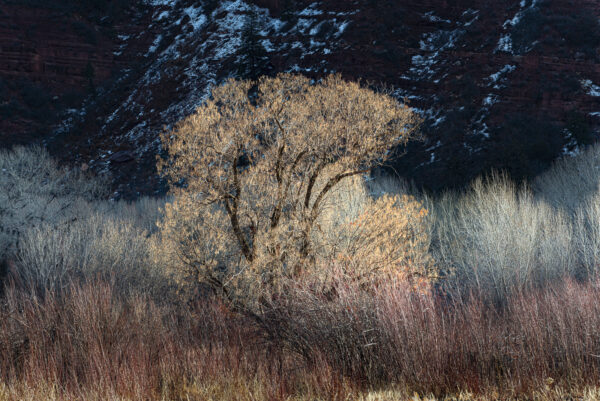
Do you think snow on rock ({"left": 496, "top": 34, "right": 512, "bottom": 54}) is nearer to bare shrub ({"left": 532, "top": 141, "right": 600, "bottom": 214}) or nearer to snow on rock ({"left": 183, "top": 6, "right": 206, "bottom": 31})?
bare shrub ({"left": 532, "top": 141, "right": 600, "bottom": 214})

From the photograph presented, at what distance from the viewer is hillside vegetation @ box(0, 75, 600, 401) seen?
345 inches

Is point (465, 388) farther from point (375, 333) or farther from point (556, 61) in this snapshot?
point (556, 61)

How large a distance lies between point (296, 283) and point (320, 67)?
192 ft

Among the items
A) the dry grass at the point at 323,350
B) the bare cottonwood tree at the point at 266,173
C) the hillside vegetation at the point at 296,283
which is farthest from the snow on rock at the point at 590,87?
the dry grass at the point at 323,350

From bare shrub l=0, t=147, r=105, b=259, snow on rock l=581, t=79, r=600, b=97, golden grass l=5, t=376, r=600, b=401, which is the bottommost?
golden grass l=5, t=376, r=600, b=401

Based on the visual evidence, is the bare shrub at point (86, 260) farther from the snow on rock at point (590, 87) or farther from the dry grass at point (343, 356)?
the snow on rock at point (590, 87)

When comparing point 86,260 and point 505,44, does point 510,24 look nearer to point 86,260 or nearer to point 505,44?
point 505,44

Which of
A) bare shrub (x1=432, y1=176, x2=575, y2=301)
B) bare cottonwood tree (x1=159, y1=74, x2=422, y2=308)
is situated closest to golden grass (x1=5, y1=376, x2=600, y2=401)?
bare cottonwood tree (x1=159, y1=74, x2=422, y2=308)

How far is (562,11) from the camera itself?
181 ft

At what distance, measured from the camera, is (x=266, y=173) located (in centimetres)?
1797

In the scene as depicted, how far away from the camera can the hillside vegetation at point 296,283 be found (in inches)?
345

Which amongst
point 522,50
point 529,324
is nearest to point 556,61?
point 522,50

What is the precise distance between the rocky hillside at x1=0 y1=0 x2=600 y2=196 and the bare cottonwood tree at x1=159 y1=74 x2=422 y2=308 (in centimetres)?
2508

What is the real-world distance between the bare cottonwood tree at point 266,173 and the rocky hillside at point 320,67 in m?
25.1
